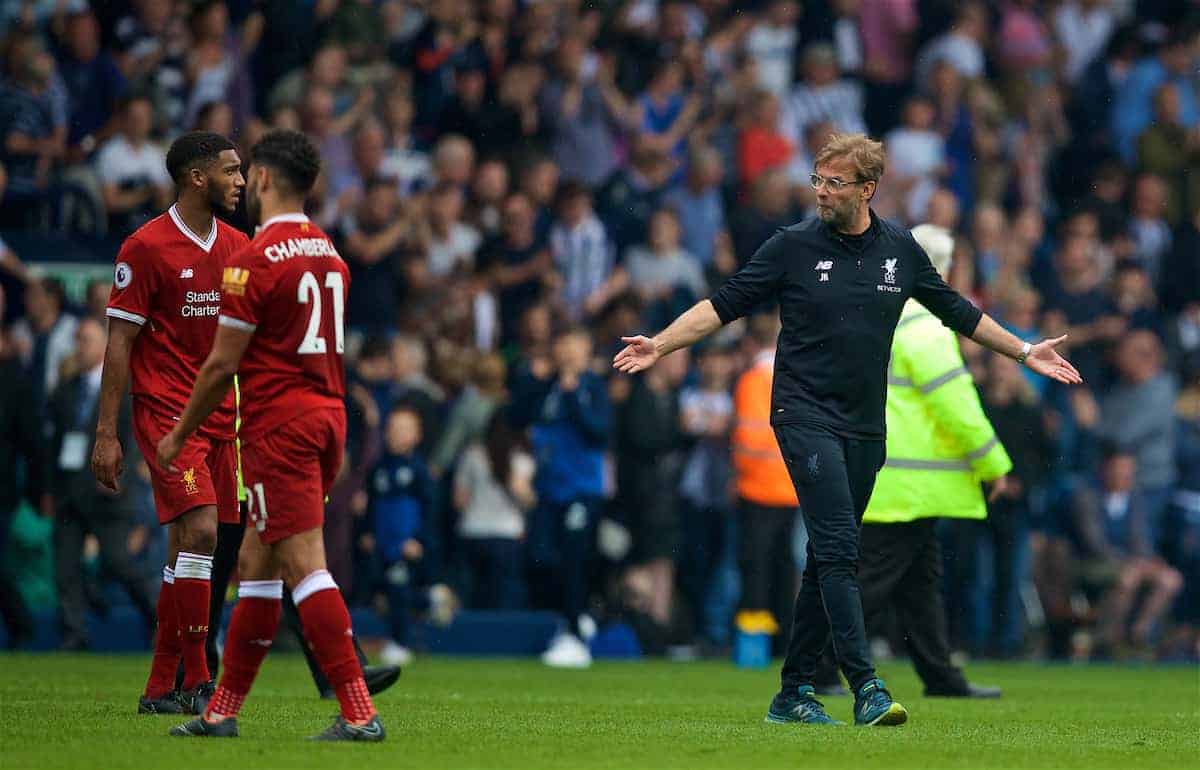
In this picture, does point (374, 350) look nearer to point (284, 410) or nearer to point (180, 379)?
point (180, 379)

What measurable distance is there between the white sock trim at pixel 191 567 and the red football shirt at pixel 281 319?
5.48 ft

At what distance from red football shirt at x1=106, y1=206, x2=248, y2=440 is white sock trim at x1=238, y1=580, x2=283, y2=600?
5.65 feet

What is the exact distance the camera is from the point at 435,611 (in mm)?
15883

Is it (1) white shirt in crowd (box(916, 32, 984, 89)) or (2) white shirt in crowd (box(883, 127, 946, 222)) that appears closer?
(2) white shirt in crowd (box(883, 127, 946, 222))

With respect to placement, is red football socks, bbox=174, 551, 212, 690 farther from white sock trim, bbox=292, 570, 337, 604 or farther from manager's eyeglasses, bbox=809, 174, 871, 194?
manager's eyeglasses, bbox=809, 174, 871, 194

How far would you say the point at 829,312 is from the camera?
9000 millimetres

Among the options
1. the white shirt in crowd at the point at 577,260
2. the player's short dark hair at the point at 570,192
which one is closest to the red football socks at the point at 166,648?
the white shirt in crowd at the point at 577,260

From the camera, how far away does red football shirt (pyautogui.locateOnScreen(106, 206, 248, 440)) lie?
9109mm

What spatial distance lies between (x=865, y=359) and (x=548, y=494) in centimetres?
743

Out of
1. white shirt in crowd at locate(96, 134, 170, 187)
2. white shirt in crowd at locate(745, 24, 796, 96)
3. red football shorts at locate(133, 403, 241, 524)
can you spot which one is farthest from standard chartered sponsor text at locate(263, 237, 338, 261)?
white shirt in crowd at locate(745, 24, 796, 96)

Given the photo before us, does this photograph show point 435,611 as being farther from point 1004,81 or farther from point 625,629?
point 1004,81

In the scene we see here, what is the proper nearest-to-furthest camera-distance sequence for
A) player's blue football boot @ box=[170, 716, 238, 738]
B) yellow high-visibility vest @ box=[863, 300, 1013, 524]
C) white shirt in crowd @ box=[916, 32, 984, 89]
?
player's blue football boot @ box=[170, 716, 238, 738]
yellow high-visibility vest @ box=[863, 300, 1013, 524]
white shirt in crowd @ box=[916, 32, 984, 89]

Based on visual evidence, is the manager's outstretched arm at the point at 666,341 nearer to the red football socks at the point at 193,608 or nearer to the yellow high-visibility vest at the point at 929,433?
the red football socks at the point at 193,608

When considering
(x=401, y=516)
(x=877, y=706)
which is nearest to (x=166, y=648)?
(x=877, y=706)
